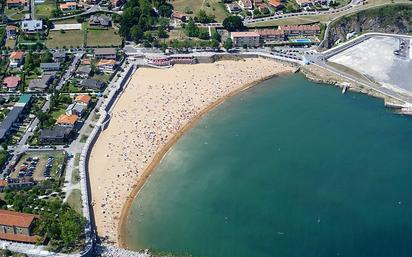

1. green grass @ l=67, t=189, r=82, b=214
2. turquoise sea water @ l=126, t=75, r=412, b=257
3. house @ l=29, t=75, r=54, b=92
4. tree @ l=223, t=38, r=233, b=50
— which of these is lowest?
turquoise sea water @ l=126, t=75, r=412, b=257

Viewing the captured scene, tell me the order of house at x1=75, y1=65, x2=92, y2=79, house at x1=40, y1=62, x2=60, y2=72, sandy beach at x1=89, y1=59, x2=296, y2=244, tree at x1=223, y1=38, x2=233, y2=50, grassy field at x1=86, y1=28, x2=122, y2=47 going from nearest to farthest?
1. sandy beach at x1=89, y1=59, x2=296, y2=244
2. house at x1=75, y1=65, x2=92, y2=79
3. house at x1=40, y1=62, x2=60, y2=72
4. tree at x1=223, y1=38, x2=233, y2=50
5. grassy field at x1=86, y1=28, x2=122, y2=47

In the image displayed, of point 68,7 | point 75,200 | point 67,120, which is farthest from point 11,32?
point 75,200

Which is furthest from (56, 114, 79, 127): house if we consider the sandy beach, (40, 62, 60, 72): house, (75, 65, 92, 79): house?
(40, 62, 60, 72): house

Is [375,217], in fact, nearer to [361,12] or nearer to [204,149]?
[204,149]

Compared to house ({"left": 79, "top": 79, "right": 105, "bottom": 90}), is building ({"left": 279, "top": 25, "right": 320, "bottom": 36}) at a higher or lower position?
higher

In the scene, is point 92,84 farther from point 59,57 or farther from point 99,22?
point 99,22

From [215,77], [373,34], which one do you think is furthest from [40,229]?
[373,34]

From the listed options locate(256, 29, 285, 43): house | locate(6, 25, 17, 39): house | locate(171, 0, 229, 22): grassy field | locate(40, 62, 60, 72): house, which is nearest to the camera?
locate(40, 62, 60, 72): house

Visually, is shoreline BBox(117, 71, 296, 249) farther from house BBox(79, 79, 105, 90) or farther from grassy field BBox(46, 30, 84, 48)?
grassy field BBox(46, 30, 84, 48)
